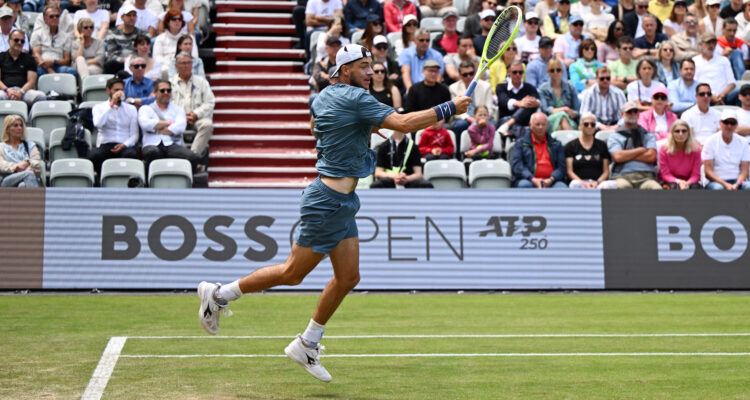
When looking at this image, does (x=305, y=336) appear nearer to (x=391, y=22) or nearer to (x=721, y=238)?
(x=721, y=238)

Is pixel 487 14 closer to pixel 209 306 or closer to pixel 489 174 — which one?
pixel 489 174

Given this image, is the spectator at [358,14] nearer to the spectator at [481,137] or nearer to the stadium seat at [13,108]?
the spectator at [481,137]

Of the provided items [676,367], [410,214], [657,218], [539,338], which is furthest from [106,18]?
[676,367]

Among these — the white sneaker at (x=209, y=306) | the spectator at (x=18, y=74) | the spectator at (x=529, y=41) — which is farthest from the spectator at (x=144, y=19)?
the white sneaker at (x=209, y=306)

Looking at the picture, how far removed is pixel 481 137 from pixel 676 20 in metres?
6.48

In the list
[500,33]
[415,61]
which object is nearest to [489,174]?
[415,61]

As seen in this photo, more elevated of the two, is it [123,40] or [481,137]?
[123,40]

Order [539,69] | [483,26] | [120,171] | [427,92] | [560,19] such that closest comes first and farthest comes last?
[120,171] < [427,92] < [539,69] < [483,26] < [560,19]

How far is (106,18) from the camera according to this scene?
1800 centimetres

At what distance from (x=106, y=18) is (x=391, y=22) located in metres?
5.33

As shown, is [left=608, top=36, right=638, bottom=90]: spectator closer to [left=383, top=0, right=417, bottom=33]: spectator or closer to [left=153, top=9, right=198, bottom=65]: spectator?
[left=383, top=0, right=417, bottom=33]: spectator

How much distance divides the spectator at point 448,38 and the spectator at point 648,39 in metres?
3.51

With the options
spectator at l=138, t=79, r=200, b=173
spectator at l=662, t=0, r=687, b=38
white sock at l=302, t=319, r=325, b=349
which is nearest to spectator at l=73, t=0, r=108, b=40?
spectator at l=138, t=79, r=200, b=173

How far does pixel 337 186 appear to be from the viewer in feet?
22.4
